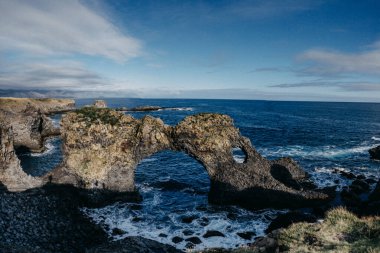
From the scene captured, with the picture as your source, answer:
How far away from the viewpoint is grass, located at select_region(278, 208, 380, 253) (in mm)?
16859

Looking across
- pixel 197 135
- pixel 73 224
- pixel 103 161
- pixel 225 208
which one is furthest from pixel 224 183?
pixel 73 224

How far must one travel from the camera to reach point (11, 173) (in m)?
38.4

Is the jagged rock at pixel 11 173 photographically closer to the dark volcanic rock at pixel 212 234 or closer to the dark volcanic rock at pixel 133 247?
the dark volcanic rock at pixel 133 247

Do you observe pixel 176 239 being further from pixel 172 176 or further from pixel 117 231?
pixel 172 176

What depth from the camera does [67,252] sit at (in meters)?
28.2

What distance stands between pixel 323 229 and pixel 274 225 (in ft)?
→ 50.9

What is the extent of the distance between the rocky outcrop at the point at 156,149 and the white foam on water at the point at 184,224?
8.91 ft

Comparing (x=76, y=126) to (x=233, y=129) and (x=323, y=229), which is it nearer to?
(x=233, y=129)

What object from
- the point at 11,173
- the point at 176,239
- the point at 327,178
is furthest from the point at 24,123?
the point at 327,178

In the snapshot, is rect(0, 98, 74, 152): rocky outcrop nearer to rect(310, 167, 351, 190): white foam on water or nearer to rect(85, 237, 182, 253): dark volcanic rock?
rect(85, 237, 182, 253): dark volcanic rock

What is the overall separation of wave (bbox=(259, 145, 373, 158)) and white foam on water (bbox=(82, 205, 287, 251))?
117 ft

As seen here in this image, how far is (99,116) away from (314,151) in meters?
54.5

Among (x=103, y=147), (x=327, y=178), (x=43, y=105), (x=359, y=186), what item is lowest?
(x=327, y=178)

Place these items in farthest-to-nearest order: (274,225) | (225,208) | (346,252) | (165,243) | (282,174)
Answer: (282,174)
(225,208)
(274,225)
(165,243)
(346,252)
